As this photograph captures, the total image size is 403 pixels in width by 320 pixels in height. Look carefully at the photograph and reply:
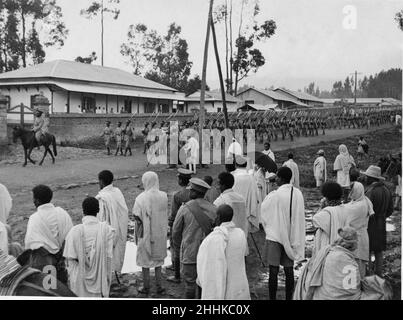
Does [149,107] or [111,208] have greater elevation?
[149,107]

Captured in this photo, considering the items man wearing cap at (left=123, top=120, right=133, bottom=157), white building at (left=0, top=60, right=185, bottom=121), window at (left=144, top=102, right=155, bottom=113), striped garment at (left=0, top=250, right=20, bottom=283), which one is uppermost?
white building at (left=0, top=60, right=185, bottom=121)

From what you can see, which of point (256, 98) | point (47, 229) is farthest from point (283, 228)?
point (256, 98)

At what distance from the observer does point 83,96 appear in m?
12.5

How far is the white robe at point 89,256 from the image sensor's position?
4.06m

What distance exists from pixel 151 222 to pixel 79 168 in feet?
21.9

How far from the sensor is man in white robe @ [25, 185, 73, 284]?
13.8 ft

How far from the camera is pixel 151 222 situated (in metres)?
5.28

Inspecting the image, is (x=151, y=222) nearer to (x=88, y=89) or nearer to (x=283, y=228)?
(x=283, y=228)

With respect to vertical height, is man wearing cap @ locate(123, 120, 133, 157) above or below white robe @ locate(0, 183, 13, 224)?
above

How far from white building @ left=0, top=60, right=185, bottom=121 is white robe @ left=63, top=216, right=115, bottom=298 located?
6.10m

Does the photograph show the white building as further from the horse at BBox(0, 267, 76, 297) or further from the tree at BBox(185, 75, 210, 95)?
the horse at BBox(0, 267, 76, 297)

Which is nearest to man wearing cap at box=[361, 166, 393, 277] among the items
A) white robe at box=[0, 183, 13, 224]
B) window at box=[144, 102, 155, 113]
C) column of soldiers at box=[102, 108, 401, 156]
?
white robe at box=[0, 183, 13, 224]

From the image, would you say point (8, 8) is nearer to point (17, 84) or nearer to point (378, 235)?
point (17, 84)
